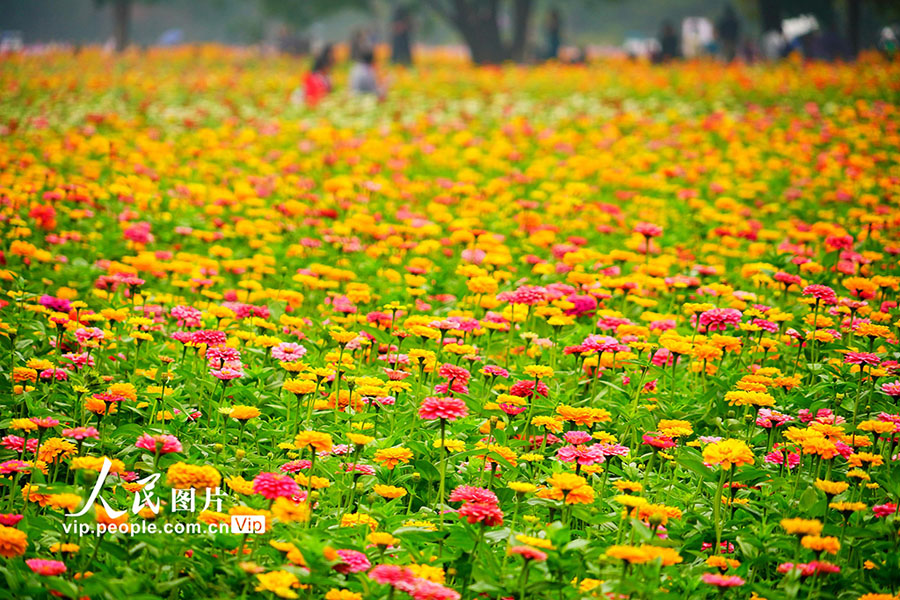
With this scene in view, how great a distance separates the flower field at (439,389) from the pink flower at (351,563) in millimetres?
12

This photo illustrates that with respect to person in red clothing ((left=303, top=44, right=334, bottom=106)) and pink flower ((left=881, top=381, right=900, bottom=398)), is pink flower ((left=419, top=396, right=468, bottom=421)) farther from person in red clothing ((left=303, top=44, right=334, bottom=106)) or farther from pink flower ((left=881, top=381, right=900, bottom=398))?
person in red clothing ((left=303, top=44, right=334, bottom=106))

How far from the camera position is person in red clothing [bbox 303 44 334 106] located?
13.0m

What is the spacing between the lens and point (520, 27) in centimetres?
2306

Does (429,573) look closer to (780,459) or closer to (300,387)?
(300,387)

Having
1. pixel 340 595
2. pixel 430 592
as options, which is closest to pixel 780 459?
pixel 430 592

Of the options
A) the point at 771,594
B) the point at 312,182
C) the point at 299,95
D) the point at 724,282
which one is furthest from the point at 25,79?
the point at 771,594

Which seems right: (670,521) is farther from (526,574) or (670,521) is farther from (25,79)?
(25,79)

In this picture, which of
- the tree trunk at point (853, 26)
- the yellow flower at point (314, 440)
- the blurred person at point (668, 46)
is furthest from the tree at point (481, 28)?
the yellow flower at point (314, 440)

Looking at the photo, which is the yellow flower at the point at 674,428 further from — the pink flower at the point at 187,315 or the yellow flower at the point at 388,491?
the pink flower at the point at 187,315

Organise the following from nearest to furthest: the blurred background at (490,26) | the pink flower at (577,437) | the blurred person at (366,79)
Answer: the pink flower at (577,437)
the blurred person at (366,79)
the blurred background at (490,26)

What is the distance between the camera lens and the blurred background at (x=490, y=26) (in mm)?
22094

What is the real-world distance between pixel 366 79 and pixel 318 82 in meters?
0.81

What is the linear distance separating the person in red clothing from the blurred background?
686 mm

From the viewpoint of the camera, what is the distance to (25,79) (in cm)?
1470
